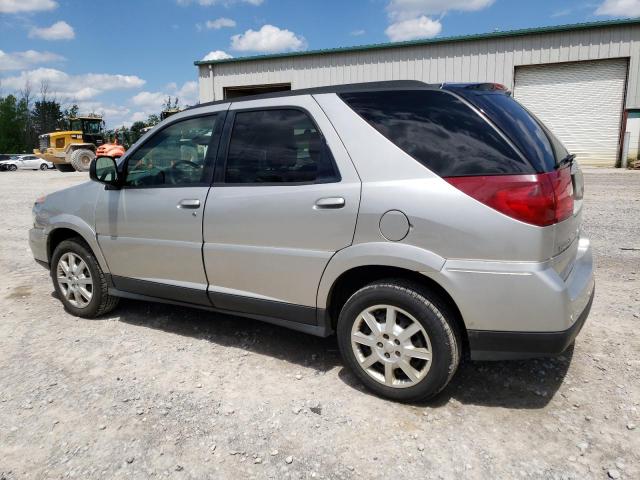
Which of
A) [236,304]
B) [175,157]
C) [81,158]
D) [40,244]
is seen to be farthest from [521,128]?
[81,158]

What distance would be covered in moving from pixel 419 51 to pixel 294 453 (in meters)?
22.1

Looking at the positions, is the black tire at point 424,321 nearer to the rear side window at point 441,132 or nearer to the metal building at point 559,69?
the rear side window at point 441,132

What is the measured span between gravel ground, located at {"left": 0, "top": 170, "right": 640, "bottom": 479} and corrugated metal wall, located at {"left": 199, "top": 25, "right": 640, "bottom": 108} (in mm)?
18924

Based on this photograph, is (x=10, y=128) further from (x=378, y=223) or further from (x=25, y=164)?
(x=378, y=223)

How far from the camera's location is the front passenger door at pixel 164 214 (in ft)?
11.8

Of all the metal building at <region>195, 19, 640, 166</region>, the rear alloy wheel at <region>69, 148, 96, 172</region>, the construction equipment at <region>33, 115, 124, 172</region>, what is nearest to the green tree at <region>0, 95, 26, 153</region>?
the construction equipment at <region>33, 115, 124, 172</region>

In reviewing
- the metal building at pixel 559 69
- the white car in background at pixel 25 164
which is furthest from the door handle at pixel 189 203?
the white car in background at pixel 25 164

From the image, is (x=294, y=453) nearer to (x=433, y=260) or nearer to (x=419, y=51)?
(x=433, y=260)

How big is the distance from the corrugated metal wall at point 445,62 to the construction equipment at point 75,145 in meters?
7.94

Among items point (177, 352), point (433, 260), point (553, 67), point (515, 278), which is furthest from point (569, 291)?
point (553, 67)

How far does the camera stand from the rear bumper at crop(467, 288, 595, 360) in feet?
8.29

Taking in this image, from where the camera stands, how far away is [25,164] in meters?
42.2

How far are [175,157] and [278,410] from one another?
207 cm

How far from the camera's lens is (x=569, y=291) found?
8.43ft
